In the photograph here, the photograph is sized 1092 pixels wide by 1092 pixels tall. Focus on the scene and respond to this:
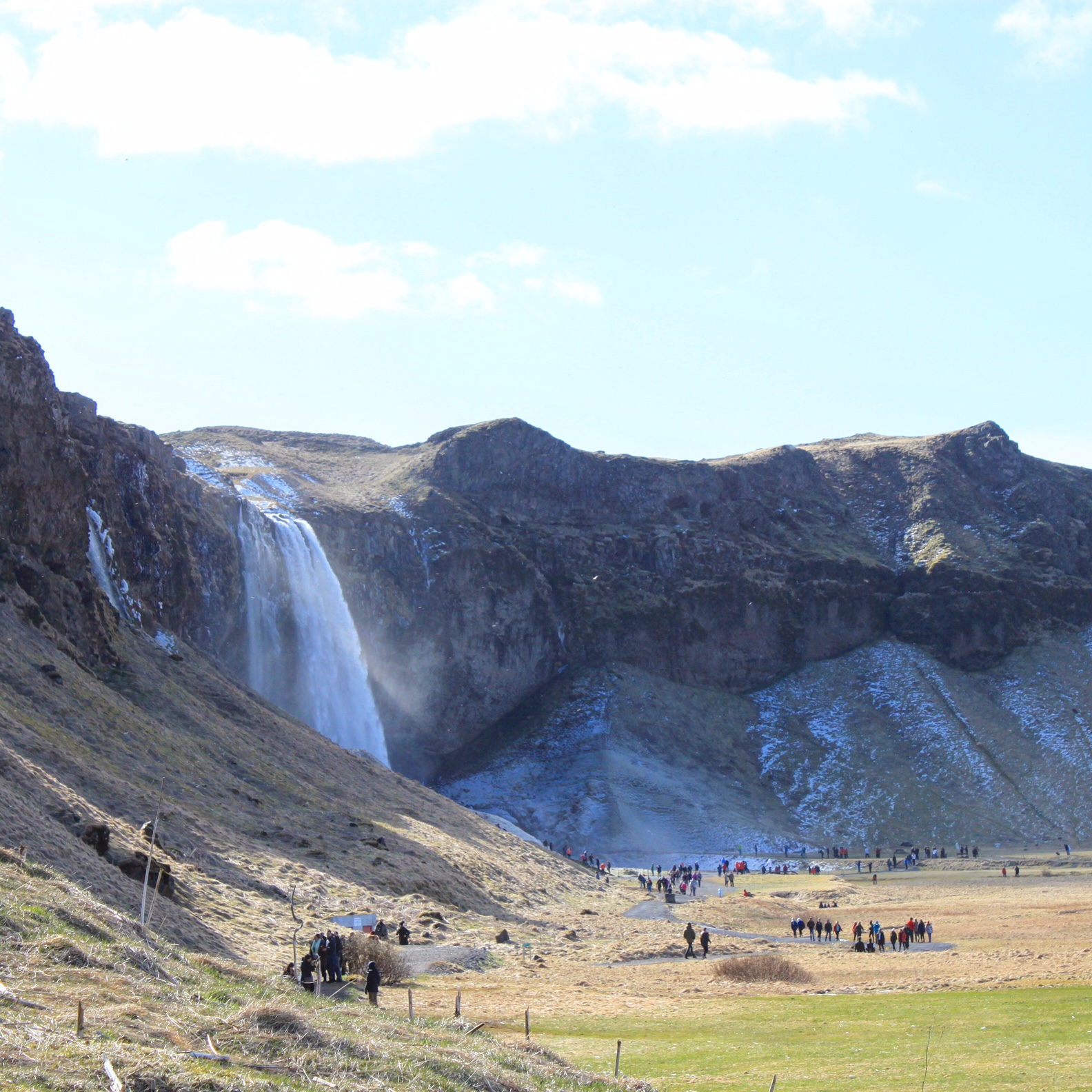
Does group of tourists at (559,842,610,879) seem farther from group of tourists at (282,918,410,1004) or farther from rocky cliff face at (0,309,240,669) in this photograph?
group of tourists at (282,918,410,1004)

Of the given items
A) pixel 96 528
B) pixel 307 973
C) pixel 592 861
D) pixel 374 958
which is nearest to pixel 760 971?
pixel 374 958

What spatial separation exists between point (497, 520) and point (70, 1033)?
369 ft

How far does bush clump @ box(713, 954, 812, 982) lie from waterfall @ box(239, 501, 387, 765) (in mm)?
56950

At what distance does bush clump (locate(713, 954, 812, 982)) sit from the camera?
33.0 meters

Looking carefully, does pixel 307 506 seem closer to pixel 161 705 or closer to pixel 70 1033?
pixel 161 705

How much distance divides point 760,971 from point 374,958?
11842mm

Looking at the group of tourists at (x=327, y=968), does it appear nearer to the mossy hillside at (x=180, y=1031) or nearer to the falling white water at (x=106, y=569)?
the mossy hillside at (x=180, y=1031)

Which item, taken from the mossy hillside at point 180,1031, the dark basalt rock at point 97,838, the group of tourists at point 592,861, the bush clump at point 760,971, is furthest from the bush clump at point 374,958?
the group of tourists at point 592,861

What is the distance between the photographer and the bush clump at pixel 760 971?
33.0 m

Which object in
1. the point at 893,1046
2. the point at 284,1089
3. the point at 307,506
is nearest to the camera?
the point at 284,1089

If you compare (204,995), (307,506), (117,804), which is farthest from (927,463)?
(204,995)

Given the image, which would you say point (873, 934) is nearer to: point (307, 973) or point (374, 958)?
point (374, 958)

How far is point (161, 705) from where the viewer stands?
54.5 meters

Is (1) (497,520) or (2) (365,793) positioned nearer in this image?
(2) (365,793)
